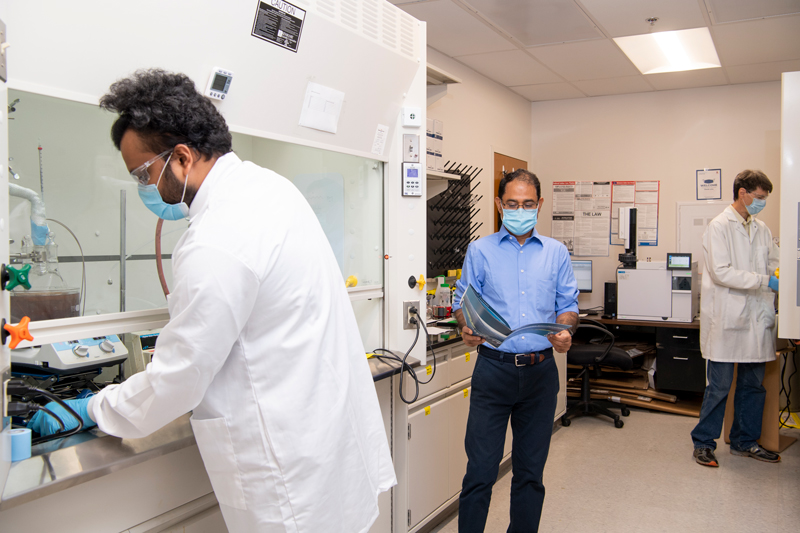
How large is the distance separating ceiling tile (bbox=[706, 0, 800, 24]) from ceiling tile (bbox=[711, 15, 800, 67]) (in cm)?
10

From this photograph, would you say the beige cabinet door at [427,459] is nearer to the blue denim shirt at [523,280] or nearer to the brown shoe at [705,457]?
the blue denim shirt at [523,280]

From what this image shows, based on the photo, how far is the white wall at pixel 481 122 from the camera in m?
3.62

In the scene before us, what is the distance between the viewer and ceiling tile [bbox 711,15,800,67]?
3.03 metres

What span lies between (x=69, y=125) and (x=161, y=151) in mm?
630

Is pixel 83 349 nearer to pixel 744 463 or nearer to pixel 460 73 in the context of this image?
pixel 460 73

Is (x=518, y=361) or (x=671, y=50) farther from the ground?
(x=671, y=50)

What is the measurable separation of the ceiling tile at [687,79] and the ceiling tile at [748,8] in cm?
100

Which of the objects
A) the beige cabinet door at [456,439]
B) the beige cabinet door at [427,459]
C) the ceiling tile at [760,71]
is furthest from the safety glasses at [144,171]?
the ceiling tile at [760,71]

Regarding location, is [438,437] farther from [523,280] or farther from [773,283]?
[773,283]

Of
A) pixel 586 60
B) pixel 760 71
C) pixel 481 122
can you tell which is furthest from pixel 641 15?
pixel 760 71

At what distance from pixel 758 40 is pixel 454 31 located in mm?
1822

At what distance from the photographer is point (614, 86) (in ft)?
14.3

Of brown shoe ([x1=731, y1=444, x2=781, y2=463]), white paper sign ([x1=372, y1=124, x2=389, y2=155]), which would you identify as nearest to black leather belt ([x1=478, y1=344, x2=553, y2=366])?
white paper sign ([x1=372, y1=124, x2=389, y2=155])

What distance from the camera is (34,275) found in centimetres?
133
